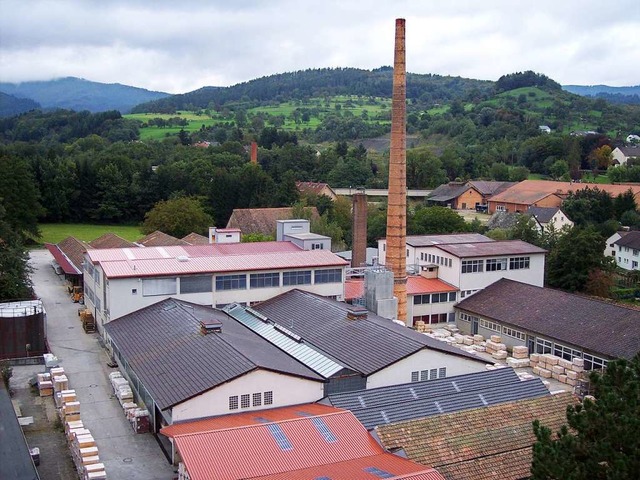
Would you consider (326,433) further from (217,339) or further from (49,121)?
(49,121)

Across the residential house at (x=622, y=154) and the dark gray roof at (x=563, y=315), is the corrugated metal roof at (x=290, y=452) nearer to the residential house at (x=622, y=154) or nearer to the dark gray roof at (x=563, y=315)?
the dark gray roof at (x=563, y=315)

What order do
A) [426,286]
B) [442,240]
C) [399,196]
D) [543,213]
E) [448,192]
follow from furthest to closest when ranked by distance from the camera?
[448,192]
[543,213]
[442,240]
[426,286]
[399,196]

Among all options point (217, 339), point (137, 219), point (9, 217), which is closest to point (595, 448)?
point (217, 339)

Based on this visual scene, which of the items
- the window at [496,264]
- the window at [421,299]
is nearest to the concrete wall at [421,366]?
the window at [421,299]

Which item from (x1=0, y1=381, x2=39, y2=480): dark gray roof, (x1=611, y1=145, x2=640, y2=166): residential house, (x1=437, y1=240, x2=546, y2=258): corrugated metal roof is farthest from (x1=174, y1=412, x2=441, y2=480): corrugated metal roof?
(x1=611, y1=145, x2=640, y2=166): residential house

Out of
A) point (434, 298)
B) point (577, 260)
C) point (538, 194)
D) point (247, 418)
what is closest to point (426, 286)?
point (434, 298)

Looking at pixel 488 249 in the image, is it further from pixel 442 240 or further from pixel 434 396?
pixel 434 396
